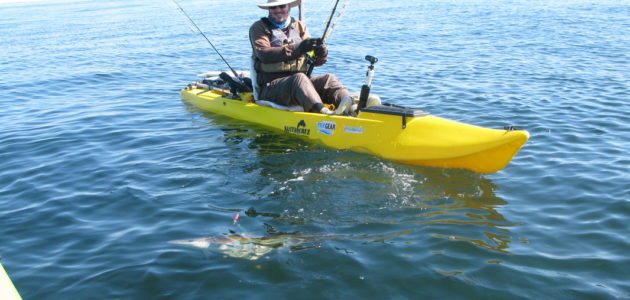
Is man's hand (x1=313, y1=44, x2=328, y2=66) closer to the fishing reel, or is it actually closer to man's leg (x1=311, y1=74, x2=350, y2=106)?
man's leg (x1=311, y1=74, x2=350, y2=106)

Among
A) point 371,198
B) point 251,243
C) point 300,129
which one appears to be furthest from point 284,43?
point 251,243

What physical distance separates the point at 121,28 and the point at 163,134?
16825 mm

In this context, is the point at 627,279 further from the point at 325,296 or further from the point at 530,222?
the point at 325,296

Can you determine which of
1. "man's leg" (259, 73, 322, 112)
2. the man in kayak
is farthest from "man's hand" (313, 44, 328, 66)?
"man's leg" (259, 73, 322, 112)

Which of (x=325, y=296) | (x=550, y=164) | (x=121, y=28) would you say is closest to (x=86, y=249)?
(x=325, y=296)

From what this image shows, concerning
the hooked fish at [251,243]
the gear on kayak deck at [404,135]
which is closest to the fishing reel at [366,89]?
the gear on kayak deck at [404,135]

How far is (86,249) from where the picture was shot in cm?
461

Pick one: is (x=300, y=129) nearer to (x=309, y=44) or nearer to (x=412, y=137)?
(x=309, y=44)

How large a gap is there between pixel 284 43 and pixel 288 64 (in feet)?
1.08

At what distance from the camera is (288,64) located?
7.58 meters

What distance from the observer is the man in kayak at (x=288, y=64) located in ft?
23.2

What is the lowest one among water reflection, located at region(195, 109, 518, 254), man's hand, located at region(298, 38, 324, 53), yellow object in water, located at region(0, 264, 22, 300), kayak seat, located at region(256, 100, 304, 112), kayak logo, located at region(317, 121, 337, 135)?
water reflection, located at region(195, 109, 518, 254)

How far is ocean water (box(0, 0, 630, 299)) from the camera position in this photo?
3.99 m

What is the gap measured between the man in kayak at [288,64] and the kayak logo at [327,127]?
0.73ft
